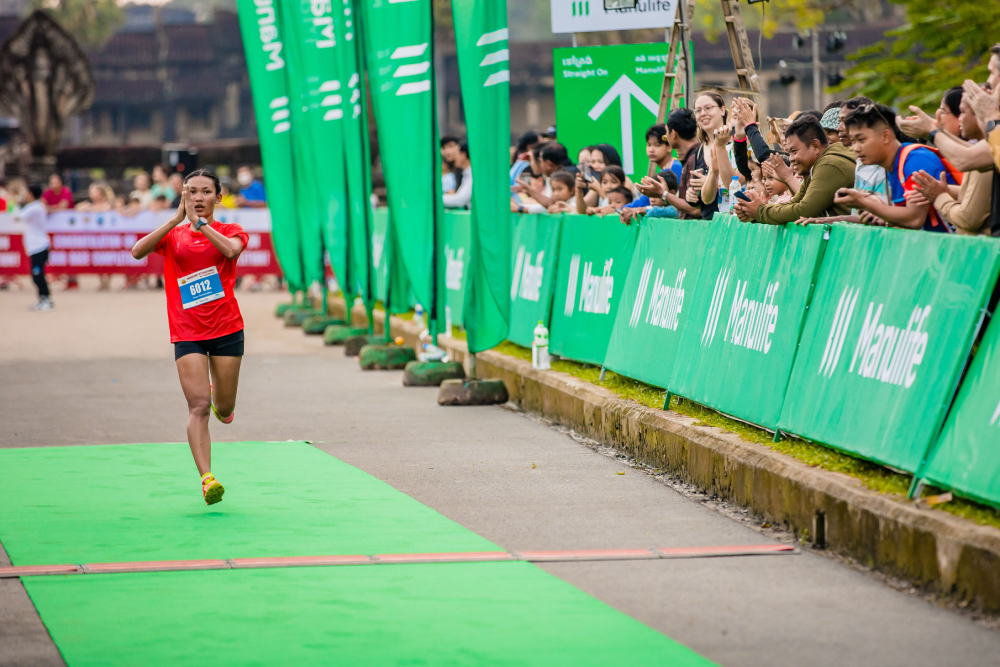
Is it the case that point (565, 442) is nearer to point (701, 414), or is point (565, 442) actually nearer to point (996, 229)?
point (701, 414)

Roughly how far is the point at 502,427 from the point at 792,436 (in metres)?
3.79

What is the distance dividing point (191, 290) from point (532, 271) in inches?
226

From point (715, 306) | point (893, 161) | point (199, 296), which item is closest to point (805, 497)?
point (893, 161)

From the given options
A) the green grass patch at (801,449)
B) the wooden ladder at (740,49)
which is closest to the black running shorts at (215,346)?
the green grass patch at (801,449)

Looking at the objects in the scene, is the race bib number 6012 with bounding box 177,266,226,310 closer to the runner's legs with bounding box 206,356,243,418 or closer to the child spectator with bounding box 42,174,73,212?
the runner's legs with bounding box 206,356,243,418

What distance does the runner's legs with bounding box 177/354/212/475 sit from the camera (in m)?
8.28

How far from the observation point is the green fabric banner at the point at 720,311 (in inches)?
324

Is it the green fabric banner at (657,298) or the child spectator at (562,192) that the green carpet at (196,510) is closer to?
the green fabric banner at (657,298)

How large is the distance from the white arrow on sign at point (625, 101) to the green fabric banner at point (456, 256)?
7.93 feet

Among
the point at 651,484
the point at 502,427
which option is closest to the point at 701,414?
the point at 651,484

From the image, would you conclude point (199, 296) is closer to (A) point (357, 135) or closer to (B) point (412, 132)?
(B) point (412, 132)

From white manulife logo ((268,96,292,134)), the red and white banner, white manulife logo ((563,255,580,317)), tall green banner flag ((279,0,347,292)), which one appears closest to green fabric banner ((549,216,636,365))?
white manulife logo ((563,255,580,317))

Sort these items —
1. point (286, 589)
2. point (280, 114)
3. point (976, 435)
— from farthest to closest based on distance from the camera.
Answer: point (280, 114), point (286, 589), point (976, 435)

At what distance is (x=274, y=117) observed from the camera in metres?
20.7
